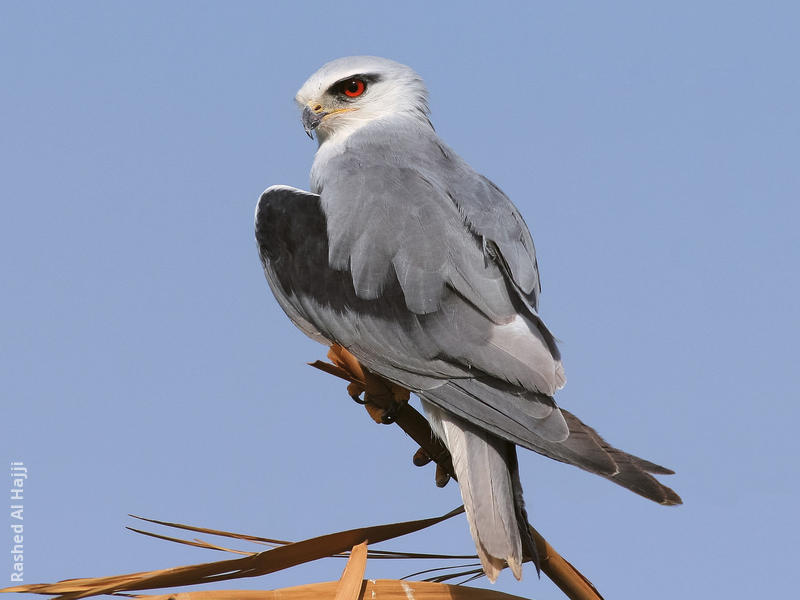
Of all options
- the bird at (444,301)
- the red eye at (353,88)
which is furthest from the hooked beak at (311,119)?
the bird at (444,301)

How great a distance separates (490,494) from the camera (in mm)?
3641

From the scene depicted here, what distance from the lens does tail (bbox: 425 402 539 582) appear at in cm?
347

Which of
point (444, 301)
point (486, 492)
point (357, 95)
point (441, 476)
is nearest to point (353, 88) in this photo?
point (357, 95)

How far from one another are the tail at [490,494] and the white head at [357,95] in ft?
7.61

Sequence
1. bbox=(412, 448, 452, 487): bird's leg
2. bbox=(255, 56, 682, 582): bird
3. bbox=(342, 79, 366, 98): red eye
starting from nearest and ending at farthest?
bbox=(255, 56, 682, 582): bird → bbox=(412, 448, 452, 487): bird's leg → bbox=(342, 79, 366, 98): red eye

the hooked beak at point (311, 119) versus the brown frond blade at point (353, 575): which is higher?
the hooked beak at point (311, 119)

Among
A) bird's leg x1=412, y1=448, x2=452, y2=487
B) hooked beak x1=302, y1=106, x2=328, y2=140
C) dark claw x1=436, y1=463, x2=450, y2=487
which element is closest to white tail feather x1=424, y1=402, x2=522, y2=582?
bird's leg x1=412, y1=448, x2=452, y2=487

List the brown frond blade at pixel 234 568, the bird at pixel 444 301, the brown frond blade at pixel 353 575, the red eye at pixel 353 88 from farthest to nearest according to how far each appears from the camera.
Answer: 1. the red eye at pixel 353 88
2. the bird at pixel 444 301
3. the brown frond blade at pixel 353 575
4. the brown frond blade at pixel 234 568

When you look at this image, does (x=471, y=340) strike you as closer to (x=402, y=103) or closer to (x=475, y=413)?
(x=475, y=413)

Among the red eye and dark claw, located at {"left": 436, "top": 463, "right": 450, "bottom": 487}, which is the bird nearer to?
dark claw, located at {"left": 436, "top": 463, "right": 450, "bottom": 487}

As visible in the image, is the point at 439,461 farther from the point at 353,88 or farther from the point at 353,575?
the point at 353,88

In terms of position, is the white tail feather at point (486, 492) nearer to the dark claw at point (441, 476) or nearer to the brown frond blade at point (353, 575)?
the dark claw at point (441, 476)

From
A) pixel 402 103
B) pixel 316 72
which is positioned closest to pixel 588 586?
pixel 402 103

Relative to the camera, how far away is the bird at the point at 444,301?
361 cm
